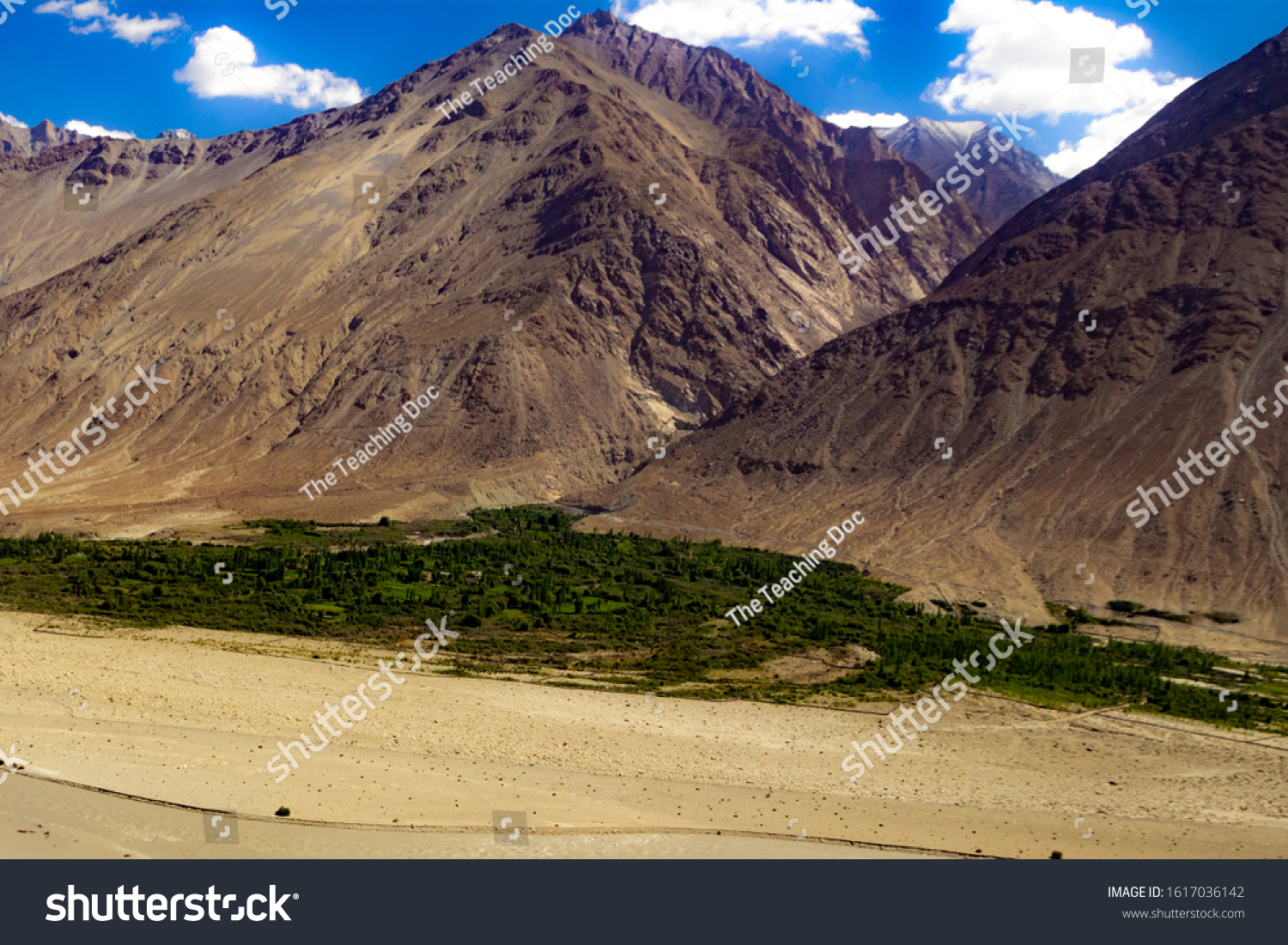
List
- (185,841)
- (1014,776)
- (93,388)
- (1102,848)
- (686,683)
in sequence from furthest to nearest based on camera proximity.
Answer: (93,388), (686,683), (1014,776), (1102,848), (185,841)

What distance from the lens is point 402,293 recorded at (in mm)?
115625

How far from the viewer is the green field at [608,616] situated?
33969 millimetres

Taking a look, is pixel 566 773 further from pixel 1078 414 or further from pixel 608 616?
pixel 1078 414

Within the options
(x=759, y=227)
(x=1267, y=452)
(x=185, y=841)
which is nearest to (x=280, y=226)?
(x=759, y=227)

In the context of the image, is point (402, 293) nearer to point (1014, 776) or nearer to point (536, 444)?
point (536, 444)

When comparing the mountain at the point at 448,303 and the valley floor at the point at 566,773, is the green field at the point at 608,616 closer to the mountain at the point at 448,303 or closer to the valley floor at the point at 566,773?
the valley floor at the point at 566,773

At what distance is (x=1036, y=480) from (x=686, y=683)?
1700 inches

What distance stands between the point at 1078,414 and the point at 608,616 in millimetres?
45521

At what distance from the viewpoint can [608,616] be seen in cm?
4222

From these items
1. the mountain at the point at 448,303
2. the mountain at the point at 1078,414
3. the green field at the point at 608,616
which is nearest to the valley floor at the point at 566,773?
the green field at the point at 608,616

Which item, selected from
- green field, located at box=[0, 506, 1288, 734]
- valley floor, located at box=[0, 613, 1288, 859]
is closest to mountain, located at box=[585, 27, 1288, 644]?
green field, located at box=[0, 506, 1288, 734]

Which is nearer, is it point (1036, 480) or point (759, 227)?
point (1036, 480)

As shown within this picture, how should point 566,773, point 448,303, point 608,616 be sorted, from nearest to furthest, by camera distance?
point 566,773
point 608,616
point 448,303

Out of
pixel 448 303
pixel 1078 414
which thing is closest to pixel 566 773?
pixel 1078 414
